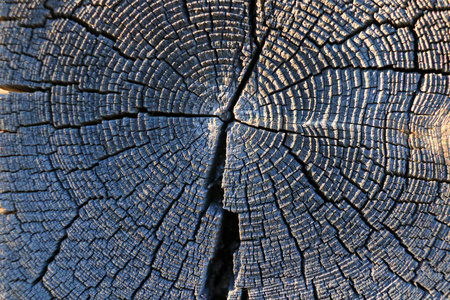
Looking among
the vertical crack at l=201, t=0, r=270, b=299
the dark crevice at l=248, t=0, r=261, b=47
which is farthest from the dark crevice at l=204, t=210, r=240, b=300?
the dark crevice at l=248, t=0, r=261, b=47

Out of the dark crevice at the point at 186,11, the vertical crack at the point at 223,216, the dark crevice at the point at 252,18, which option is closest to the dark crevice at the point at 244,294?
the vertical crack at the point at 223,216

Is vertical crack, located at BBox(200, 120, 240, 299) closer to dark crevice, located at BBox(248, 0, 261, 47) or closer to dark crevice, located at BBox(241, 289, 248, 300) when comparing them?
dark crevice, located at BBox(241, 289, 248, 300)

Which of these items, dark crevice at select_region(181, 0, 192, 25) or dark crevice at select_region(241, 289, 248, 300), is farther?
dark crevice at select_region(241, 289, 248, 300)

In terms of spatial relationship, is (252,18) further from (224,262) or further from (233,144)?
(224,262)

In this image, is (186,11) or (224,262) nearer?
(186,11)

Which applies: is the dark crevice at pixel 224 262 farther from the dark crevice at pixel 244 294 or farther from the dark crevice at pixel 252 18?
the dark crevice at pixel 252 18

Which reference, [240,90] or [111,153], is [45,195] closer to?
[111,153]

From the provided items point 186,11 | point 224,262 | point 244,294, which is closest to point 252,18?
point 186,11

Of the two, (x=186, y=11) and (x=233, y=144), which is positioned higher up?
(x=186, y=11)
